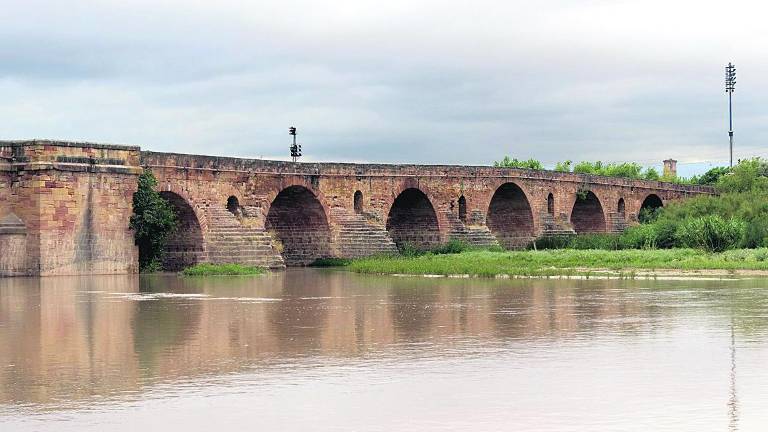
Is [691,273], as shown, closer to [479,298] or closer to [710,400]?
[479,298]

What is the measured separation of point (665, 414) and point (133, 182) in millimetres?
29327

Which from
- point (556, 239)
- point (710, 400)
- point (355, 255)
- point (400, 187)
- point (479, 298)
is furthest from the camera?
point (556, 239)

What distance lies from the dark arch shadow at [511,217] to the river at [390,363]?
105ft

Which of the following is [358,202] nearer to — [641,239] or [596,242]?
[596,242]

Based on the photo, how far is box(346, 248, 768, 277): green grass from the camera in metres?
33.6

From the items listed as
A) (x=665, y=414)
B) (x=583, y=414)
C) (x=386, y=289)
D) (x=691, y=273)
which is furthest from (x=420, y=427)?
(x=691, y=273)

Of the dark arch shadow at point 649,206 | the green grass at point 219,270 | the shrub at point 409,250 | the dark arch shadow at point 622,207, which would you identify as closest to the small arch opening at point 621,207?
the dark arch shadow at point 622,207

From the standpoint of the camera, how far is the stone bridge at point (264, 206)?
35.3m

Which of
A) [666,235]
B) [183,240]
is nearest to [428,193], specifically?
[666,235]

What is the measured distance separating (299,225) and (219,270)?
1153cm

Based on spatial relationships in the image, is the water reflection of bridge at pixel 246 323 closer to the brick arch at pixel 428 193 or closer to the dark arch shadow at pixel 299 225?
the dark arch shadow at pixel 299 225

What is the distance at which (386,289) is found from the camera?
93.9 feet

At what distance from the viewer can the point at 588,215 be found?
66188 mm

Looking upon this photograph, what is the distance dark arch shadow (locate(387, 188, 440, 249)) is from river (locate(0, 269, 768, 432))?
2693 centimetres
